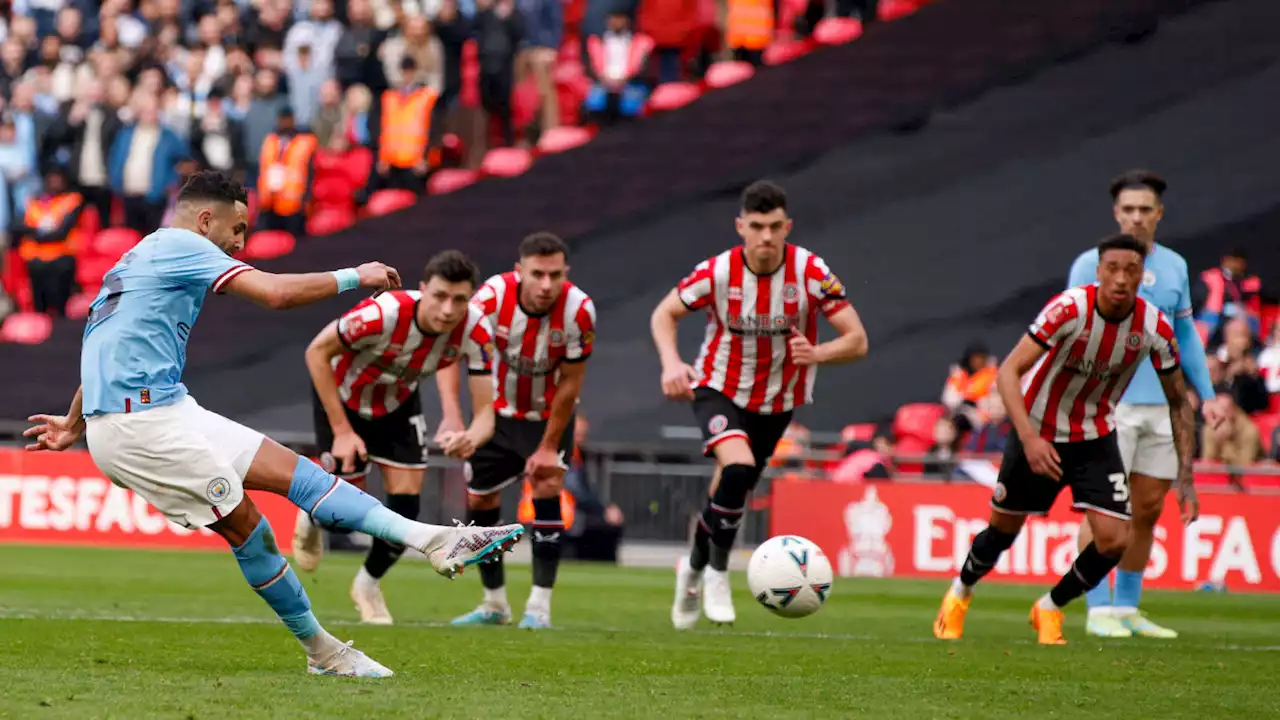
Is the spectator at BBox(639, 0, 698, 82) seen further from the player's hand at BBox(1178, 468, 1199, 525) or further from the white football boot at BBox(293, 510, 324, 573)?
the player's hand at BBox(1178, 468, 1199, 525)

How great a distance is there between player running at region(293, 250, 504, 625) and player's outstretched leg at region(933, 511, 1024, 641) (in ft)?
8.69

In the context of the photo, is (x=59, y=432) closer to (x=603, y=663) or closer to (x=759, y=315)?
(x=603, y=663)

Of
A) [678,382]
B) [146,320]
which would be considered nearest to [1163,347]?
[678,382]

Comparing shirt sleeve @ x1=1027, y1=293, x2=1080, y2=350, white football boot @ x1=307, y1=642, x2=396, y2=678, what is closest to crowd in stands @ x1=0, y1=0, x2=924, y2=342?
shirt sleeve @ x1=1027, y1=293, x2=1080, y2=350

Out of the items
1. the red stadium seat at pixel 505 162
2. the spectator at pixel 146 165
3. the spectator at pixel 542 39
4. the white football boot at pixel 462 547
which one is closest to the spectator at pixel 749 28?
the spectator at pixel 542 39

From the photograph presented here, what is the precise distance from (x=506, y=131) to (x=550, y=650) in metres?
15.2

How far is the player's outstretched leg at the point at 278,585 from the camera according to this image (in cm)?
721

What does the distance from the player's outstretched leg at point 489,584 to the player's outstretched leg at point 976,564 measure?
7.92ft

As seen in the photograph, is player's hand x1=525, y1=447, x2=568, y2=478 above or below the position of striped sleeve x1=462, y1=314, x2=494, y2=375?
below

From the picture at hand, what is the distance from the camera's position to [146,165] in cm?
2377

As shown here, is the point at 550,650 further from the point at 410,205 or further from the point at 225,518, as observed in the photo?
the point at 410,205

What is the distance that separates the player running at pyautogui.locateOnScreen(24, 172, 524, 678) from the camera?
7.04 meters

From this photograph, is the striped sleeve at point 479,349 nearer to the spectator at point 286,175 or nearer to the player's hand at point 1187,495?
the player's hand at point 1187,495

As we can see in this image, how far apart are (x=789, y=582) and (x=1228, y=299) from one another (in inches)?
415
